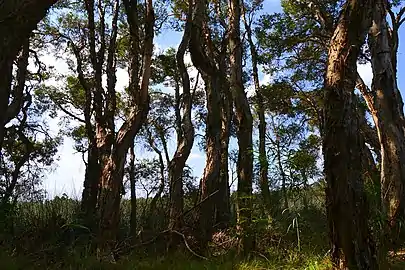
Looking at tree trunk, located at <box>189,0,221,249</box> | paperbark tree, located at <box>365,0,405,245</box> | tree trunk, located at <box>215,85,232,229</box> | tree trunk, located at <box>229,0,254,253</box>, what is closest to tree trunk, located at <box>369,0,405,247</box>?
paperbark tree, located at <box>365,0,405,245</box>

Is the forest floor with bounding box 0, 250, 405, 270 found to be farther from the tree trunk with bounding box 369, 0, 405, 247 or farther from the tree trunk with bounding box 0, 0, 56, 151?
the tree trunk with bounding box 369, 0, 405, 247

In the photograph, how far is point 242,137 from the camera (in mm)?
7875

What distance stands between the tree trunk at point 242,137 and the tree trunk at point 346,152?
2399mm

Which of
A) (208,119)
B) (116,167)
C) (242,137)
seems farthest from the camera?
(208,119)

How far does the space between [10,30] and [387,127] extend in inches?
247

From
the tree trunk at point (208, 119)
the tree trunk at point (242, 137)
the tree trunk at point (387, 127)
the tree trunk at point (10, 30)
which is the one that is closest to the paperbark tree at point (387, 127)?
the tree trunk at point (387, 127)

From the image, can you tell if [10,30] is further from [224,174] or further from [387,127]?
[387,127]

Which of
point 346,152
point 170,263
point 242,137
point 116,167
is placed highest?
point 242,137

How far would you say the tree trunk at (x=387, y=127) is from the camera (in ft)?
24.2

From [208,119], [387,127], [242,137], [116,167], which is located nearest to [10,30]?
[116,167]

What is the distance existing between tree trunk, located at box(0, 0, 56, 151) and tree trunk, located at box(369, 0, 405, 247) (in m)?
5.26

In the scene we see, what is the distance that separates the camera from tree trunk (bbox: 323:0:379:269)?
12.8ft

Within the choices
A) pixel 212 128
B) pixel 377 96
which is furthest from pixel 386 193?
pixel 212 128

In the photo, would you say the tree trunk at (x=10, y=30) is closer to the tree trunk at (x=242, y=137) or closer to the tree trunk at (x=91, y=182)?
the tree trunk at (x=242, y=137)
